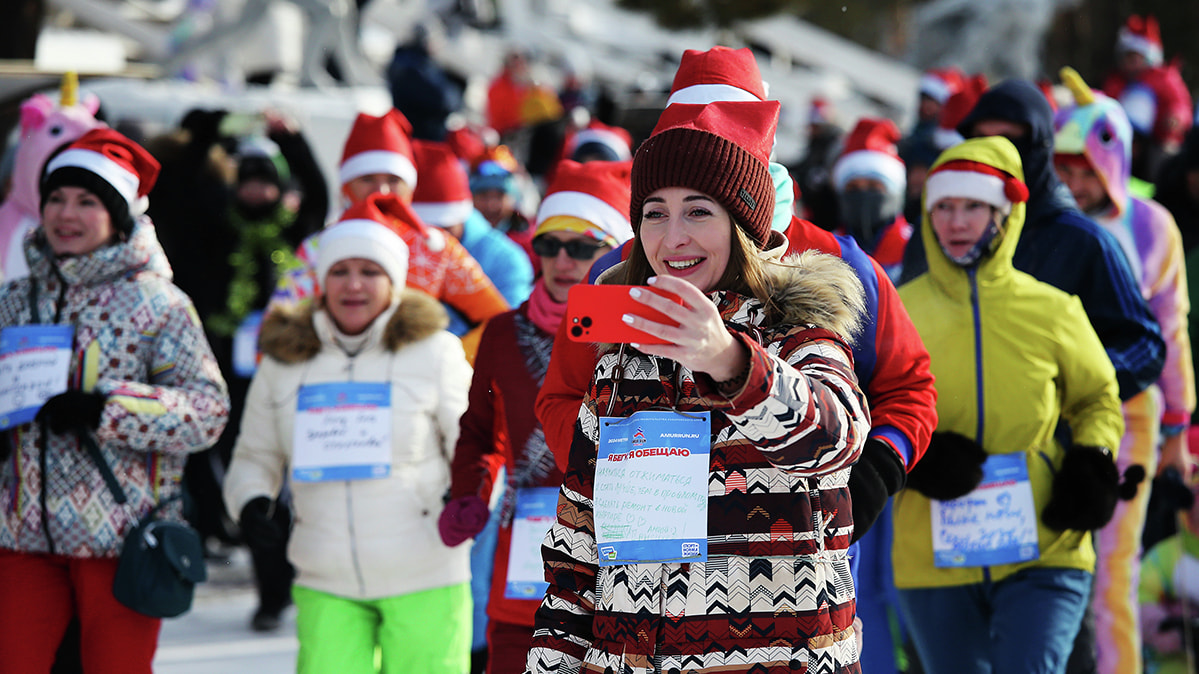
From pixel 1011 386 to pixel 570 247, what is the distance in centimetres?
152

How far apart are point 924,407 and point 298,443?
7.30ft

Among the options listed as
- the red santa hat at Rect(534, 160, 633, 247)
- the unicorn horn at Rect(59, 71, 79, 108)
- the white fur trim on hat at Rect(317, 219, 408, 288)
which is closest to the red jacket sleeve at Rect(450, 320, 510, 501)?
the red santa hat at Rect(534, 160, 633, 247)

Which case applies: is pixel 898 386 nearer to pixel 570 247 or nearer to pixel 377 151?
pixel 570 247

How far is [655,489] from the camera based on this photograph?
2629 mm

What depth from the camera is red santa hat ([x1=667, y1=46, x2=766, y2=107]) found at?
3469 mm

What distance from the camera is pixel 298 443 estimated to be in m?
4.74

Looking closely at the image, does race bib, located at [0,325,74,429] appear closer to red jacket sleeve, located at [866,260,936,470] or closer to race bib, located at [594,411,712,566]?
race bib, located at [594,411,712,566]

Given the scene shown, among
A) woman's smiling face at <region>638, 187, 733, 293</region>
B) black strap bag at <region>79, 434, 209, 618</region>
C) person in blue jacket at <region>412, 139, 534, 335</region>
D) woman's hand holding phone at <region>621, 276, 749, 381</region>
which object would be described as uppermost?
person in blue jacket at <region>412, 139, 534, 335</region>

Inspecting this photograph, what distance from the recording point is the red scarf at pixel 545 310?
177 inches

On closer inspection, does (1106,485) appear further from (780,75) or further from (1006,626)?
(780,75)

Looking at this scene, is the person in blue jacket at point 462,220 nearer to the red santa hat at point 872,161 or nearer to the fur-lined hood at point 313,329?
the fur-lined hood at point 313,329

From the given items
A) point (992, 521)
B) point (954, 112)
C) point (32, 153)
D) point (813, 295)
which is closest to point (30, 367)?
point (32, 153)

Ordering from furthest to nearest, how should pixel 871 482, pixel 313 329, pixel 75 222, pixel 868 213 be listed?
pixel 868 213
pixel 313 329
pixel 75 222
pixel 871 482

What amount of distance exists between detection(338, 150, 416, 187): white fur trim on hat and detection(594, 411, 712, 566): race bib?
4781 mm
